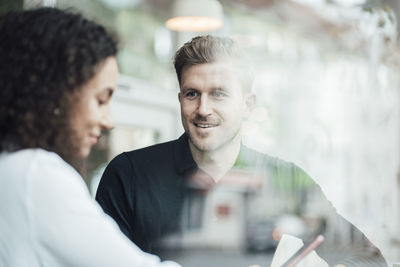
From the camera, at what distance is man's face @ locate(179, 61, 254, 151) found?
1428 mm

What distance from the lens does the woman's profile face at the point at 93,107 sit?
39.8 inches

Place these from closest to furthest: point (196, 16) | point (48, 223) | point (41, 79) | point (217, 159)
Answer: point (48, 223) → point (41, 79) → point (217, 159) → point (196, 16)

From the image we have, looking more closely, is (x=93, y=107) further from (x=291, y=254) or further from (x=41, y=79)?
(x=291, y=254)

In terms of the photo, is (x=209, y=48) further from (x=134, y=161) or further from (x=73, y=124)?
(x=73, y=124)

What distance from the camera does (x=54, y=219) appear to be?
0.87 meters

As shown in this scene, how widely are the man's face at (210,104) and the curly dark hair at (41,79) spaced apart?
1.57ft

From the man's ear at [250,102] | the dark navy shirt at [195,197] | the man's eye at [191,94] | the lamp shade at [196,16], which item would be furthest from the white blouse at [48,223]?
the lamp shade at [196,16]

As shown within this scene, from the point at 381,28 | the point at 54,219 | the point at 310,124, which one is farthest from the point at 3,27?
the point at 381,28

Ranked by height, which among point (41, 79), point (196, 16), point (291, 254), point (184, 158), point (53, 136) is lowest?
point (291, 254)

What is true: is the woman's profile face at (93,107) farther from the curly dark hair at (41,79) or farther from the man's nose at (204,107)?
the man's nose at (204,107)

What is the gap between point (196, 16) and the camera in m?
1.69

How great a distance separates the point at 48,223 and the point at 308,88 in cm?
117

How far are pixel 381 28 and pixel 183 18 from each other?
0.76 meters

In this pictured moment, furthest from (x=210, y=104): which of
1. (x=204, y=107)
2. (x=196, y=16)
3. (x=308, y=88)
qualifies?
(x=308, y=88)
